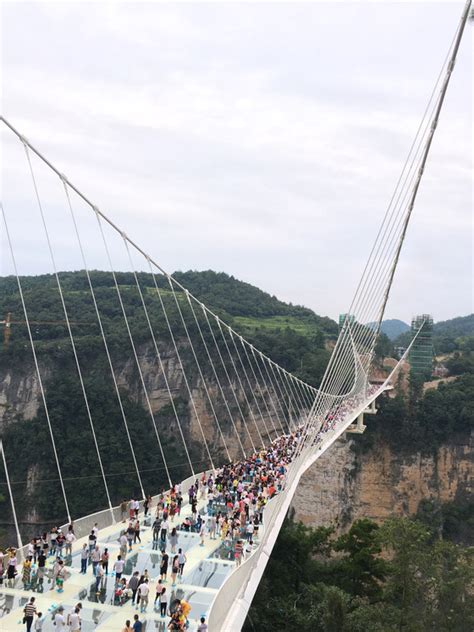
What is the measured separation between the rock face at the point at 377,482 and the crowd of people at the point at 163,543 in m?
29.6

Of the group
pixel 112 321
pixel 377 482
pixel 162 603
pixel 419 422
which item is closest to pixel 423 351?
pixel 419 422

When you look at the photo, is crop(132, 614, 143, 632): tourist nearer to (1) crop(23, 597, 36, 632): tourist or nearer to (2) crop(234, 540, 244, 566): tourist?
(1) crop(23, 597, 36, 632): tourist

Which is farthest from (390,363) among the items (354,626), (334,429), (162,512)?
(162,512)

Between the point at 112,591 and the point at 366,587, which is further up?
the point at 112,591

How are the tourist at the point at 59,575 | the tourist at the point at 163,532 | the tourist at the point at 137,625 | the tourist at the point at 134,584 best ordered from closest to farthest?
the tourist at the point at 137,625 < the tourist at the point at 134,584 < the tourist at the point at 59,575 < the tourist at the point at 163,532

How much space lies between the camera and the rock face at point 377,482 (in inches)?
1773

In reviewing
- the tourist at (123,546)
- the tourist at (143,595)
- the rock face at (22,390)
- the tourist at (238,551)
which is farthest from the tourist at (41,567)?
the rock face at (22,390)

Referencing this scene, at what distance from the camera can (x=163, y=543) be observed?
36.7 ft

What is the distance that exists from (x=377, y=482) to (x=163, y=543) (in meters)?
37.6

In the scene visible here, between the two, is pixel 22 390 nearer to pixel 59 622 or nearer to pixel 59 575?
pixel 59 575

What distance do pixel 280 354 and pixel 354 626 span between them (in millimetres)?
38859

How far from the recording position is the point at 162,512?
13.1 m

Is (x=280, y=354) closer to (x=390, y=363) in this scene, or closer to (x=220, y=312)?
(x=220, y=312)

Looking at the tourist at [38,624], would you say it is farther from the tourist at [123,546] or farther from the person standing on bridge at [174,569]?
the tourist at [123,546]
